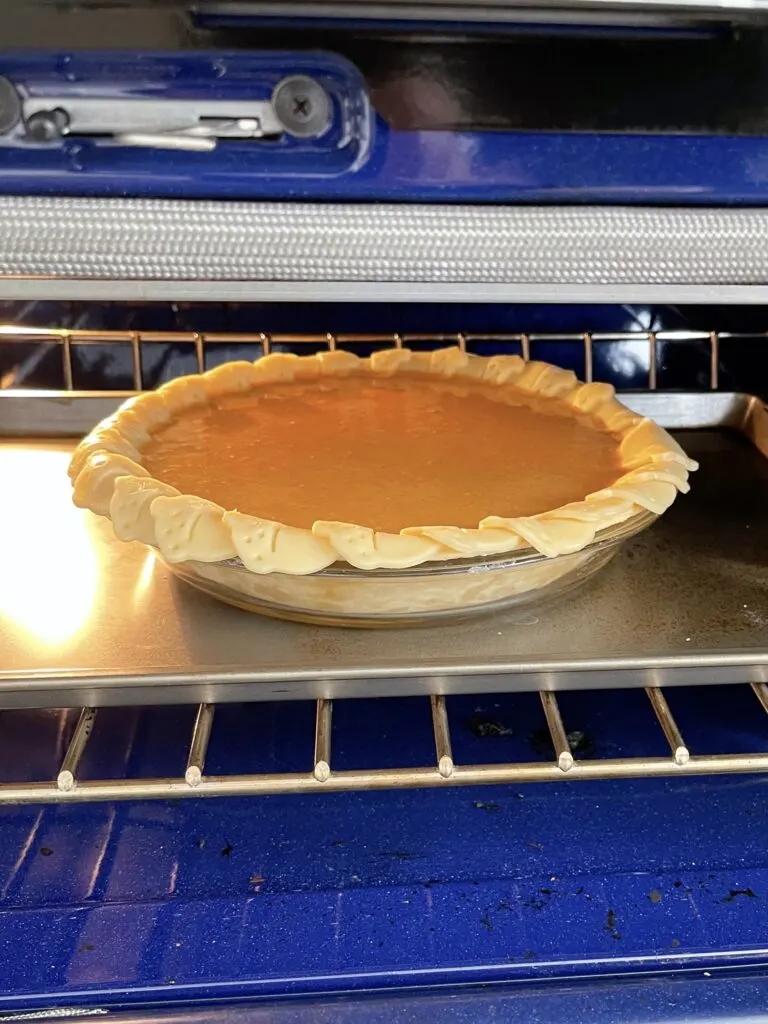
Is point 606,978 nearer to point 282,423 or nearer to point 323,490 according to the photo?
point 323,490

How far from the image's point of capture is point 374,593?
91cm

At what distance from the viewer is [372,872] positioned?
0.82 meters

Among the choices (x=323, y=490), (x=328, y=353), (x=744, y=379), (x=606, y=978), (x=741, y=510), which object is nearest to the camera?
(x=606, y=978)

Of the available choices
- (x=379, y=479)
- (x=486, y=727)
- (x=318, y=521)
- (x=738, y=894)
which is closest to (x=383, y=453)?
(x=379, y=479)

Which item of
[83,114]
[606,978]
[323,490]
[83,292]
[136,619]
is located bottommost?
[606,978]

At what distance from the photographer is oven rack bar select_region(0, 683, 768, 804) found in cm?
80

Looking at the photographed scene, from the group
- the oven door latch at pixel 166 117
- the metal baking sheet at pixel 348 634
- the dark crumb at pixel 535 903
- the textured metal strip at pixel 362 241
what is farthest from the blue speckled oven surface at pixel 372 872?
the oven door latch at pixel 166 117

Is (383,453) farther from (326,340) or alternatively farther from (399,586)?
(326,340)

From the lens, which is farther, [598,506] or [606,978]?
[598,506]

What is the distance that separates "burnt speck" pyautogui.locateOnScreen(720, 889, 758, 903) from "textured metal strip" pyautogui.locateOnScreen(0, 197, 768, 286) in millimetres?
530

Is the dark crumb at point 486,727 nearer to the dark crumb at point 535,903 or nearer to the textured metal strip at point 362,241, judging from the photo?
the dark crumb at point 535,903

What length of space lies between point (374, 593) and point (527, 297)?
32 cm

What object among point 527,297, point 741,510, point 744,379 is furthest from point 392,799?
point 744,379

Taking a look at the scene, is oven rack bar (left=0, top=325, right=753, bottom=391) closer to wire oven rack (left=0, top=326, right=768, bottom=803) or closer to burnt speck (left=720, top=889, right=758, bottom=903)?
wire oven rack (left=0, top=326, right=768, bottom=803)
